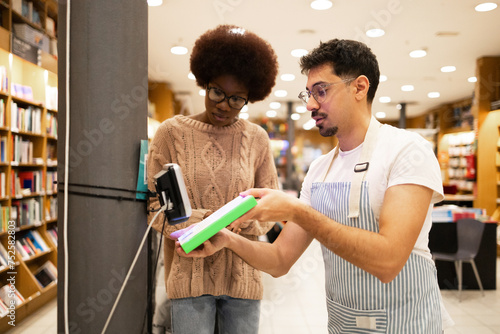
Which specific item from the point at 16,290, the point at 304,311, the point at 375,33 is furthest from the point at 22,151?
the point at 375,33

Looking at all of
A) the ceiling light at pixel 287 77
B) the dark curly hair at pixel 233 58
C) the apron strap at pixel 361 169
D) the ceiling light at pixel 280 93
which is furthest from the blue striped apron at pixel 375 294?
the ceiling light at pixel 280 93

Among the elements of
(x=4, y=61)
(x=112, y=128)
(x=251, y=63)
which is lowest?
(x=112, y=128)

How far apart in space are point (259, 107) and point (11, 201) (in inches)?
341

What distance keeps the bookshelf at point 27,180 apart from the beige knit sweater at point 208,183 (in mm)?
2797

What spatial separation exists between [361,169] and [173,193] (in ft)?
1.94

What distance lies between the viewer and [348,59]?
132 cm

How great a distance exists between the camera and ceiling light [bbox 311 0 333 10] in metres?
4.61

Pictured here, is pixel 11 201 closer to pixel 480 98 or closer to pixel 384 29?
pixel 384 29

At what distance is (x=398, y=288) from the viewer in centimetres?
118

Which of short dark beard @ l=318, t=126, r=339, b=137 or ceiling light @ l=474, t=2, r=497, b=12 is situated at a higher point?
ceiling light @ l=474, t=2, r=497, b=12

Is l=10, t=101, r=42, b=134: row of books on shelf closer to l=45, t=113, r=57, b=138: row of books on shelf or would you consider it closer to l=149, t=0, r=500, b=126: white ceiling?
l=45, t=113, r=57, b=138: row of books on shelf

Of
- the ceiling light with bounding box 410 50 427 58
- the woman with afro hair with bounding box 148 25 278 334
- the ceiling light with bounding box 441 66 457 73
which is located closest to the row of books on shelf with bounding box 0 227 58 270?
the woman with afro hair with bounding box 148 25 278 334

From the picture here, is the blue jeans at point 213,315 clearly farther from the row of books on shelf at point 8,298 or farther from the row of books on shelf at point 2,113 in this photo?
the row of books on shelf at point 2,113

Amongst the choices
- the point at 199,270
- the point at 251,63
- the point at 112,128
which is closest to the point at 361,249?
the point at 199,270
